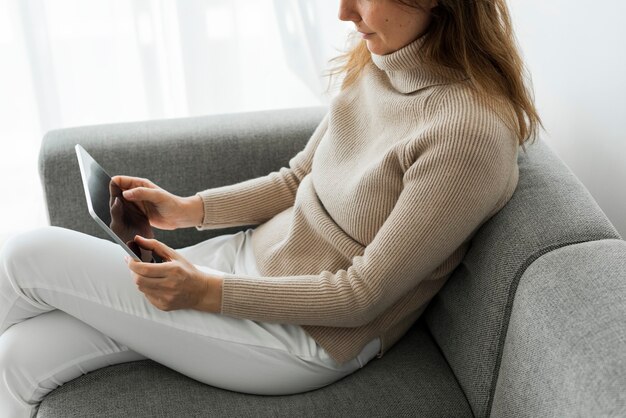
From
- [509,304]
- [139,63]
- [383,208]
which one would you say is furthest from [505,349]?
[139,63]

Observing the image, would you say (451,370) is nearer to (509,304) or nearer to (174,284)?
(509,304)

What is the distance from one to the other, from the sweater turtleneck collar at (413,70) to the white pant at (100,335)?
17.9 inches

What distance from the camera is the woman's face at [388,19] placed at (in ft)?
4.11

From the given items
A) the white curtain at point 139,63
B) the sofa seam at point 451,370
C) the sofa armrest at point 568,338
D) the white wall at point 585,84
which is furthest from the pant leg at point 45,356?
the white curtain at point 139,63

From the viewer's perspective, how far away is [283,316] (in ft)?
4.16

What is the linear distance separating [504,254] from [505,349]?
0.47 ft

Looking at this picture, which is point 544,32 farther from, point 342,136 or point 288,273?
point 288,273

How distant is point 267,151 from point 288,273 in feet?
1.34

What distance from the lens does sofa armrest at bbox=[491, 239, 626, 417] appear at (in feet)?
3.22

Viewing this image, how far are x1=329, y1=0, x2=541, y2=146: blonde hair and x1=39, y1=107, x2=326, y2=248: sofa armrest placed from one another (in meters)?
0.54

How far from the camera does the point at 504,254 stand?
4.02ft

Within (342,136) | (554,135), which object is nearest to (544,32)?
(554,135)

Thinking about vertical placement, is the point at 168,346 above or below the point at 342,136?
Result: below

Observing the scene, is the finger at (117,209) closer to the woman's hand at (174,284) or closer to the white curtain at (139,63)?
the woman's hand at (174,284)
